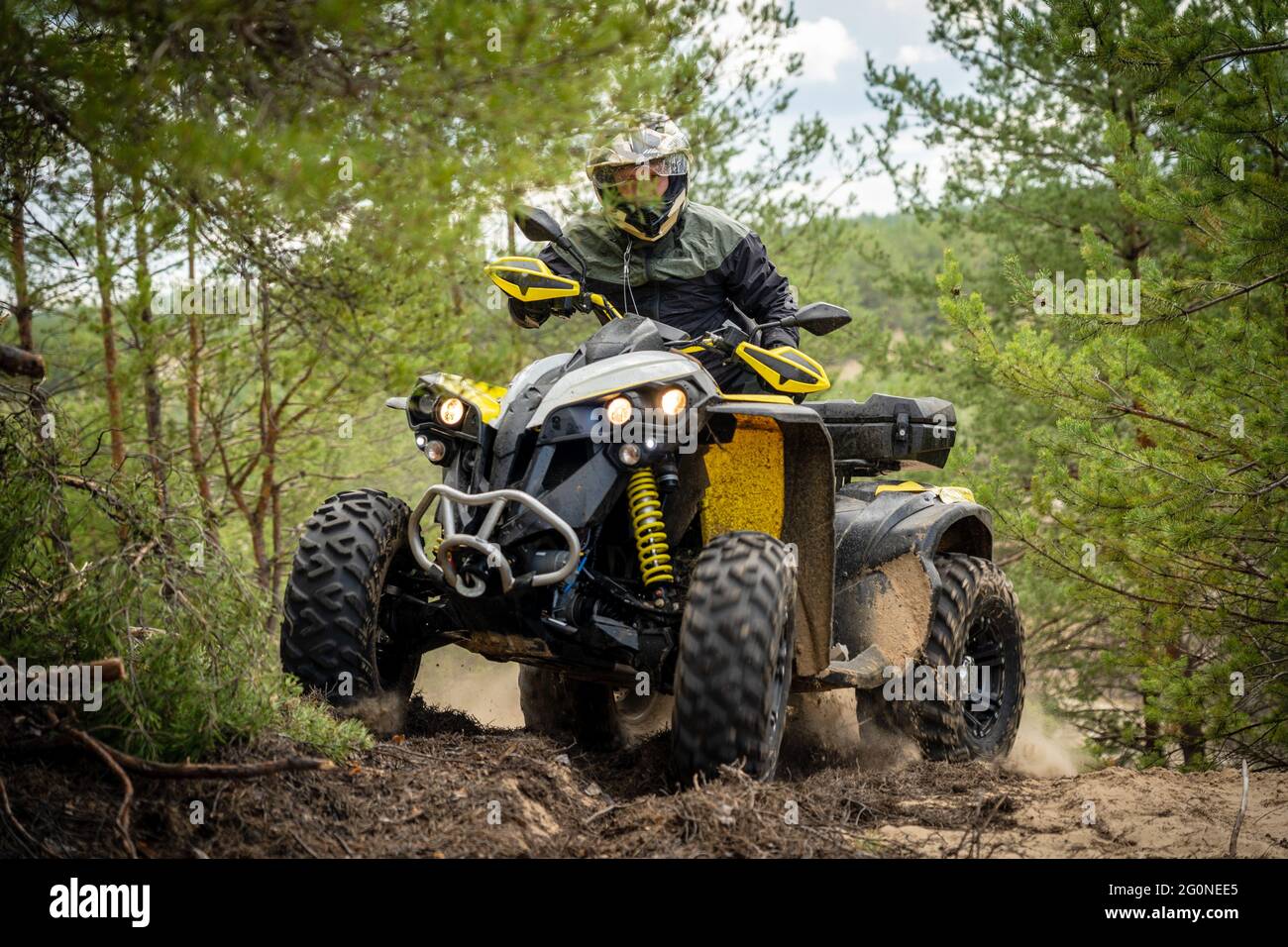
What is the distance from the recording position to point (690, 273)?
20.2 ft

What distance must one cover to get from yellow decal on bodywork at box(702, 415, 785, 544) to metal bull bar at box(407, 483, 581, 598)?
1.00 meters

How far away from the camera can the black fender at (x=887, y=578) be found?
6.16 meters

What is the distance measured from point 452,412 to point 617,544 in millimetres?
890

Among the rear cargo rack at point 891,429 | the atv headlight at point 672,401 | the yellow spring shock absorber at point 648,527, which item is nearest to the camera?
the atv headlight at point 672,401

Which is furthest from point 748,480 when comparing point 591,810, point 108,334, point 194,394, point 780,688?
point 194,394

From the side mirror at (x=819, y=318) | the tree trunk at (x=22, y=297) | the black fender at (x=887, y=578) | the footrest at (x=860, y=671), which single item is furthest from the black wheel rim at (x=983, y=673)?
the tree trunk at (x=22, y=297)

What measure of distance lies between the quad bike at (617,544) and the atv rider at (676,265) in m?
0.21

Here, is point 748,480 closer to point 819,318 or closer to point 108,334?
point 819,318

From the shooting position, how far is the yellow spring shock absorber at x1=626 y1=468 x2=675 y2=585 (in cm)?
491

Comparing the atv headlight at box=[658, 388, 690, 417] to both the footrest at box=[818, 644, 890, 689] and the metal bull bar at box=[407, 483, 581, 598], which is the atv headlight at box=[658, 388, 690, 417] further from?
the footrest at box=[818, 644, 890, 689]

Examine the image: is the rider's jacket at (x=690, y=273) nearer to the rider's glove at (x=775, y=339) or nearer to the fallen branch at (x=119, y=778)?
the rider's glove at (x=775, y=339)

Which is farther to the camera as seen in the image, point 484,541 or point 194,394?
point 194,394

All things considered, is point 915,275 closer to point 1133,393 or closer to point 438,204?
point 1133,393

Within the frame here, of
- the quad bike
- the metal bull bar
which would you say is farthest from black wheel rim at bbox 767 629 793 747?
the metal bull bar
